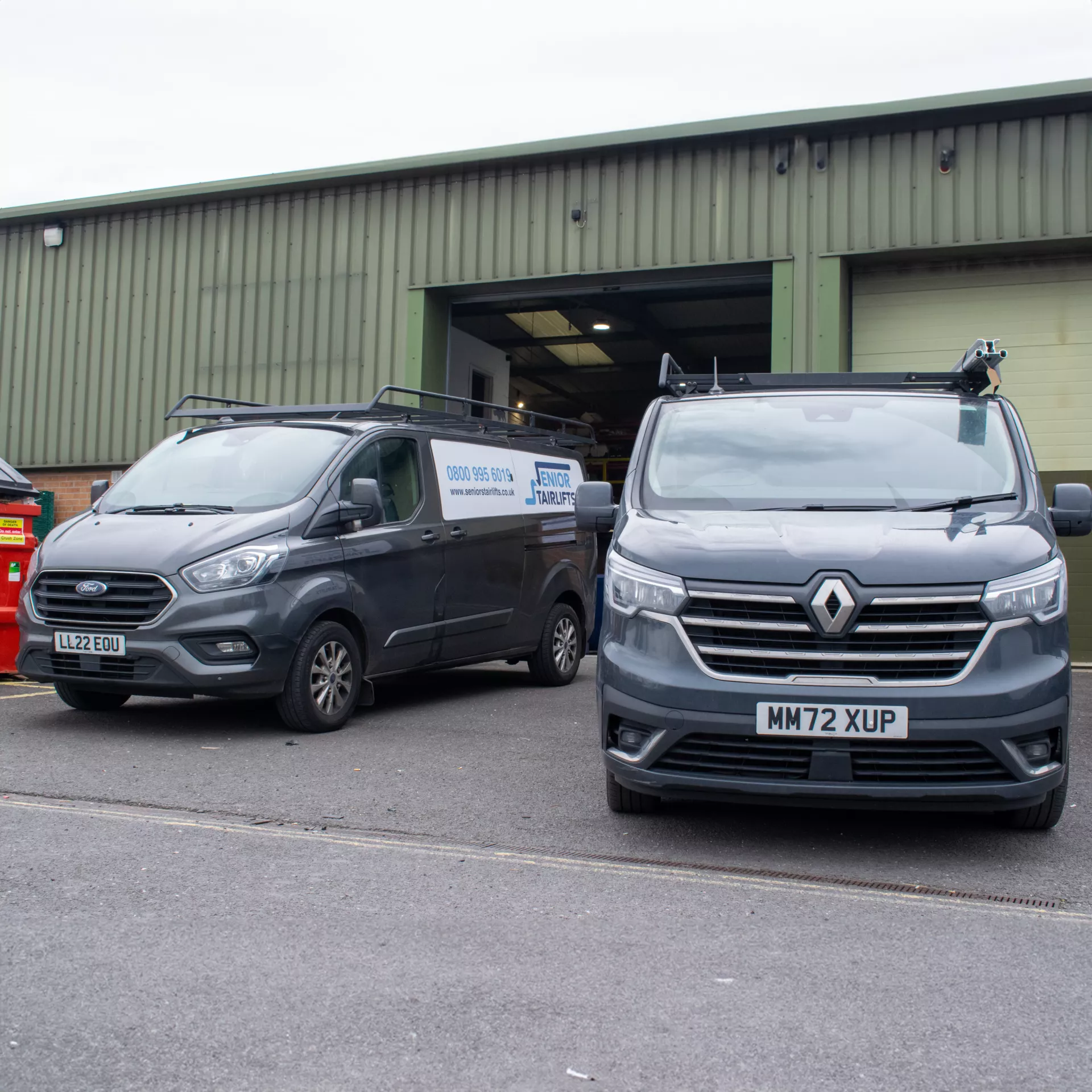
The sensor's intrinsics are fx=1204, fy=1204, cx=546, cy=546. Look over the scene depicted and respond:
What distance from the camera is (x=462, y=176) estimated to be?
14.5 meters

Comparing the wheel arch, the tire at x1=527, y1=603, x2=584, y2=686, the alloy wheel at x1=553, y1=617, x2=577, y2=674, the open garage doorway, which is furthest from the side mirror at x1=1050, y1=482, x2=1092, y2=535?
the open garage doorway

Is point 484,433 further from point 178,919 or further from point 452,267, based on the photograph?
point 178,919

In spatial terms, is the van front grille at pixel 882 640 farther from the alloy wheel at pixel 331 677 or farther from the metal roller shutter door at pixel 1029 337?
the metal roller shutter door at pixel 1029 337

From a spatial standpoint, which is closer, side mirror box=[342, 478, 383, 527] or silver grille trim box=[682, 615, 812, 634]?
silver grille trim box=[682, 615, 812, 634]

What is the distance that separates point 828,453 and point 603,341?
15.3m

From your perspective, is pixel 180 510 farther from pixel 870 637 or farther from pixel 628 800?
pixel 870 637

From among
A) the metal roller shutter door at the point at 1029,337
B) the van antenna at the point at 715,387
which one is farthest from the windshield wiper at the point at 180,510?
the metal roller shutter door at the point at 1029,337

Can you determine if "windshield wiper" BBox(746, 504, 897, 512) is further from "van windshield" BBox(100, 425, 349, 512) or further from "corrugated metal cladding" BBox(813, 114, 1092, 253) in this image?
"corrugated metal cladding" BBox(813, 114, 1092, 253)

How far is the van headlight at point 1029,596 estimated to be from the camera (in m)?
4.38

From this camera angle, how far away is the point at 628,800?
16.8ft

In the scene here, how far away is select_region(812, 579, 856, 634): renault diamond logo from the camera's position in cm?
436

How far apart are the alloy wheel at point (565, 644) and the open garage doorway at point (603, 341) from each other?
210 inches

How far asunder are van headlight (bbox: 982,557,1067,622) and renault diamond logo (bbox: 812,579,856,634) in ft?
1.61

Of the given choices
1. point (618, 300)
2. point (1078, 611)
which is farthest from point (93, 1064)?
point (618, 300)
